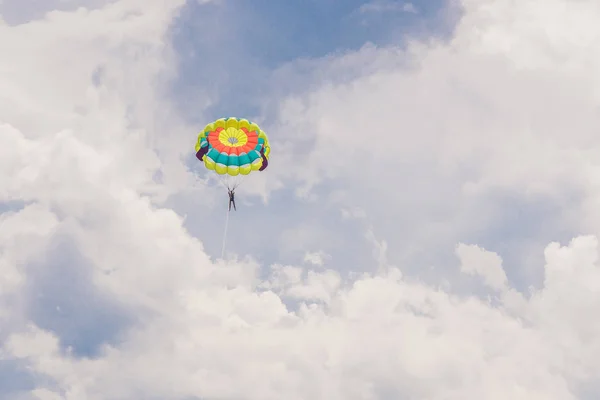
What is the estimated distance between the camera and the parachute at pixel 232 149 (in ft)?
298

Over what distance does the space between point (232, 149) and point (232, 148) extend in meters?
0.11

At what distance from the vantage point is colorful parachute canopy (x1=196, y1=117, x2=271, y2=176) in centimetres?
9088

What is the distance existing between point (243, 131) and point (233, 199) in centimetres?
789

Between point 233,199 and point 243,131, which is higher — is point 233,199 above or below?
below

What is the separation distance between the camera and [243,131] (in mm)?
90938

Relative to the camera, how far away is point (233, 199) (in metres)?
90.0

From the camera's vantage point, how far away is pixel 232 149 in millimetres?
91250

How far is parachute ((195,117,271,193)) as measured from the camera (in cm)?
9081

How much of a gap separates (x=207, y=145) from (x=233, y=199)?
22.8ft

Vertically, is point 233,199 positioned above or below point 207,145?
below

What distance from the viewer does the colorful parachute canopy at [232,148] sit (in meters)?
90.9

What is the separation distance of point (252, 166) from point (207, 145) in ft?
18.6

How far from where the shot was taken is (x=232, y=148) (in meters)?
91.2
